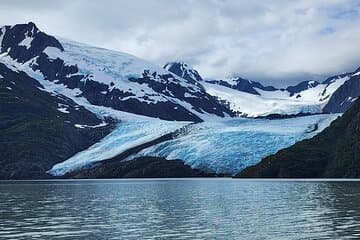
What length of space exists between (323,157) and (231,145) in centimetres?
3057

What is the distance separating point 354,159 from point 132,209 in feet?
312

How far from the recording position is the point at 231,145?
17800 centimetres

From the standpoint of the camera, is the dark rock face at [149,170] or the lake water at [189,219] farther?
the dark rock face at [149,170]

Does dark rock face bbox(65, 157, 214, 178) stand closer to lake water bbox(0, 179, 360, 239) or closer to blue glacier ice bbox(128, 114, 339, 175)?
blue glacier ice bbox(128, 114, 339, 175)

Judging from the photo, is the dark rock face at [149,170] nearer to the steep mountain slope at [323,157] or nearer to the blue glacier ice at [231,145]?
the blue glacier ice at [231,145]

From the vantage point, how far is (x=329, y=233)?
39.4 metres

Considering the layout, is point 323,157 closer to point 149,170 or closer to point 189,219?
point 149,170

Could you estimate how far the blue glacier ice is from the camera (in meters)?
173

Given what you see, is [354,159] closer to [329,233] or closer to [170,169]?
[170,169]

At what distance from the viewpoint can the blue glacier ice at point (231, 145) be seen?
569 ft

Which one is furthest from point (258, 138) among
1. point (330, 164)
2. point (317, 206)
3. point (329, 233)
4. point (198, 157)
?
point (329, 233)

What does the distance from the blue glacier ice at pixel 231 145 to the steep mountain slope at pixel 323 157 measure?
8.19m

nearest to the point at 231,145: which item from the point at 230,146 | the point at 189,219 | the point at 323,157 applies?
the point at 230,146

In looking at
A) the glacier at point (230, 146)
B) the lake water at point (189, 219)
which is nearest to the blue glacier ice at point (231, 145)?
the glacier at point (230, 146)
